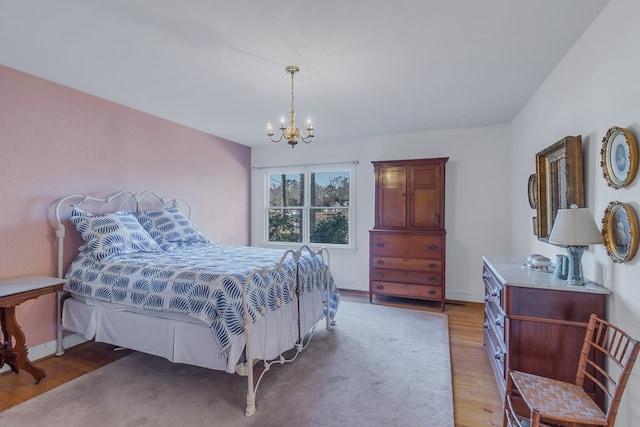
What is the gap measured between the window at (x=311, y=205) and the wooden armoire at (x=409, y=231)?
0.79 m

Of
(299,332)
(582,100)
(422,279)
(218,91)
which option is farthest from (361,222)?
(582,100)

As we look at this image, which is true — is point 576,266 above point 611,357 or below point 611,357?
above

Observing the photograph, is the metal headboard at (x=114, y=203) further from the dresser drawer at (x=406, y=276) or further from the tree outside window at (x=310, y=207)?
the dresser drawer at (x=406, y=276)

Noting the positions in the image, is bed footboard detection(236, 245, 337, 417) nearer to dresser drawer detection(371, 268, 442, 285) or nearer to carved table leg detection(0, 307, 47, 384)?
dresser drawer detection(371, 268, 442, 285)

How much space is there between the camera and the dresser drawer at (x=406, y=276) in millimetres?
4074

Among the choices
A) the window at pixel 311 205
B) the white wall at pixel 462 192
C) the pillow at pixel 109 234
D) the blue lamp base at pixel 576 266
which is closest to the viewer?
the blue lamp base at pixel 576 266

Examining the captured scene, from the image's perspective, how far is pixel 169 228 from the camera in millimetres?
3557

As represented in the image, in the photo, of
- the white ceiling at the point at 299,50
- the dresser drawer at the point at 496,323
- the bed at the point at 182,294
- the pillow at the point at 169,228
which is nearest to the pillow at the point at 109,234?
the bed at the point at 182,294

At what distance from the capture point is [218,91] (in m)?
3.02

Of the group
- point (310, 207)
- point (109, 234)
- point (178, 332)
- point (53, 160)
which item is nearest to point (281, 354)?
point (178, 332)

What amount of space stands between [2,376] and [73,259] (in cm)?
101

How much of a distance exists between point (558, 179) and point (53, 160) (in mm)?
4250

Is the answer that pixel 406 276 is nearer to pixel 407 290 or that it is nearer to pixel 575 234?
pixel 407 290

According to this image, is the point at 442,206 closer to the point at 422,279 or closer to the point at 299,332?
the point at 422,279
